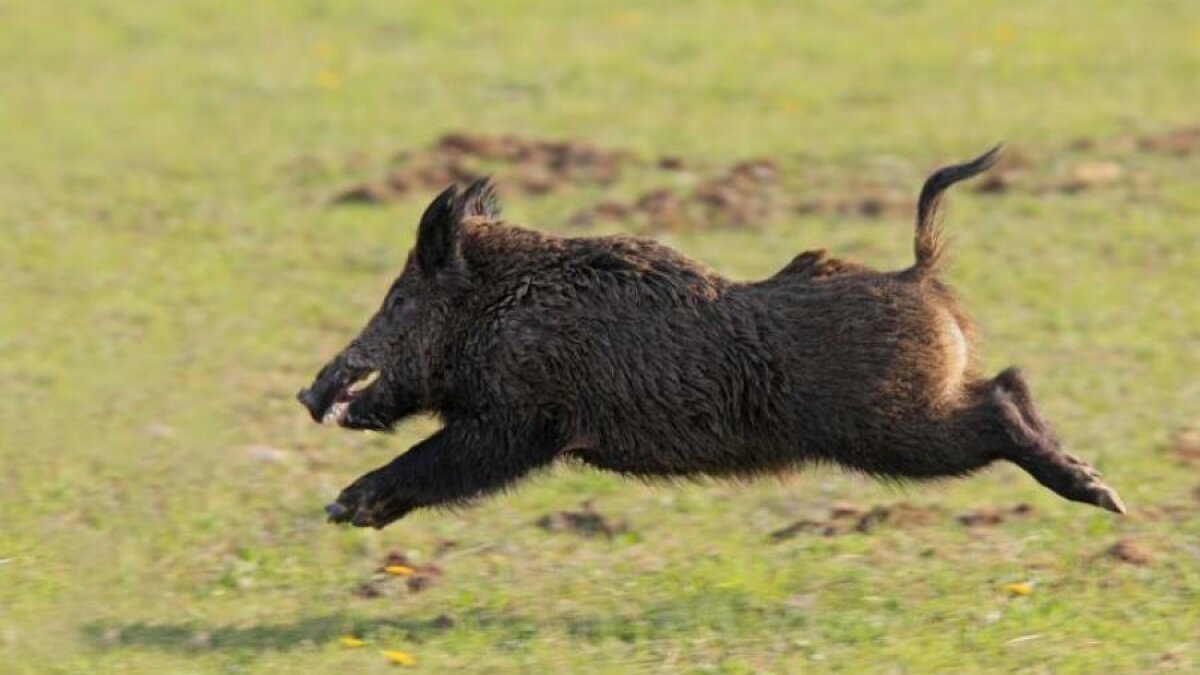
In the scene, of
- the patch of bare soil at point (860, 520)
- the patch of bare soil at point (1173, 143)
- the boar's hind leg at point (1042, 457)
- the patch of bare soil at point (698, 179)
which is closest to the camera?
the boar's hind leg at point (1042, 457)

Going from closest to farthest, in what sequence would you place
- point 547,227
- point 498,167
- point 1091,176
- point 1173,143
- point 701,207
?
point 547,227, point 701,207, point 1091,176, point 1173,143, point 498,167

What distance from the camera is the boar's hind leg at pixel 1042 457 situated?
736cm

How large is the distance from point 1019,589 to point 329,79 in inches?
434

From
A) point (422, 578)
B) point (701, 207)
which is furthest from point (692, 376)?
point (701, 207)

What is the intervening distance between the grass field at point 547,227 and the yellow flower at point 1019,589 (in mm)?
12

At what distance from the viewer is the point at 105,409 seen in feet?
34.1

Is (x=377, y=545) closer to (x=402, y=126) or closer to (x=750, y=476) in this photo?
(x=750, y=476)

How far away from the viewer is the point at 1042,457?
7.39 m

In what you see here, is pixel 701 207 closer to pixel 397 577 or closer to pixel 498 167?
pixel 498 167

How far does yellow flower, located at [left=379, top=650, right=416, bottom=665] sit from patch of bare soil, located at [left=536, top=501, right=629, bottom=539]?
170 cm

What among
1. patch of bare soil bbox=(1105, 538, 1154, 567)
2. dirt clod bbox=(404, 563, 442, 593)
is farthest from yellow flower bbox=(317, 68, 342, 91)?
patch of bare soil bbox=(1105, 538, 1154, 567)

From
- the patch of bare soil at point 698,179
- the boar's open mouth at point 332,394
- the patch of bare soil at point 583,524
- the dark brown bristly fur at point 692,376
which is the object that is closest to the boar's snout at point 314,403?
the boar's open mouth at point 332,394

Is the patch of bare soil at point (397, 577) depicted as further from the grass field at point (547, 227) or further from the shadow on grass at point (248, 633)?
the shadow on grass at point (248, 633)

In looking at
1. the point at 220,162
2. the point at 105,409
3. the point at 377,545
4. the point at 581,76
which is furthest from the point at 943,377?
the point at 581,76
